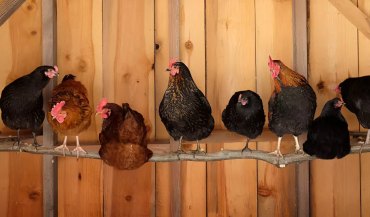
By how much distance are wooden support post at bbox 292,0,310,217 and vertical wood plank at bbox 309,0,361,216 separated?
0.13m

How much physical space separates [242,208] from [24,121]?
134 centimetres

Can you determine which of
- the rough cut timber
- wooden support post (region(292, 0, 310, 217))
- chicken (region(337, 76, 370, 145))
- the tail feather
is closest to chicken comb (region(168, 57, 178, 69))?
the tail feather

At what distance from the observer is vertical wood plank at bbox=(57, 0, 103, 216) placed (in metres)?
2.40

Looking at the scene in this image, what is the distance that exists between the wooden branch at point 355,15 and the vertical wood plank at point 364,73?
0.16 m

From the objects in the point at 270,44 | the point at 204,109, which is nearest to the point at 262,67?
the point at 270,44

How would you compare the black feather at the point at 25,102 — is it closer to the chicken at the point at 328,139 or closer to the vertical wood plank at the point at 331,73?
the chicken at the point at 328,139

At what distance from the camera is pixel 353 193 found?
238 cm

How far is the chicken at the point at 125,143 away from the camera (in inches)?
78.0

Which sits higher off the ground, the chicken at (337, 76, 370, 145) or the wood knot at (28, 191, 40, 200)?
the chicken at (337, 76, 370, 145)

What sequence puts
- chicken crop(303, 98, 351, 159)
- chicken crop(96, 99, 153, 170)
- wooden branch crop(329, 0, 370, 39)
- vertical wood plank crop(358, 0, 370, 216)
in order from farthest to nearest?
vertical wood plank crop(358, 0, 370, 216) < wooden branch crop(329, 0, 370, 39) < chicken crop(96, 99, 153, 170) < chicken crop(303, 98, 351, 159)

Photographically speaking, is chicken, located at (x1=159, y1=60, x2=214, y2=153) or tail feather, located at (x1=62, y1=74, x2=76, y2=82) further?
tail feather, located at (x1=62, y1=74, x2=76, y2=82)

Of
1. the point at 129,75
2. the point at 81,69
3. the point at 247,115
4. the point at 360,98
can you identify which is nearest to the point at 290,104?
the point at 247,115

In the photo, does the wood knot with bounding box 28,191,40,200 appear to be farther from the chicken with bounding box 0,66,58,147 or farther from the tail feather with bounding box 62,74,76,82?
the tail feather with bounding box 62,74,76,82

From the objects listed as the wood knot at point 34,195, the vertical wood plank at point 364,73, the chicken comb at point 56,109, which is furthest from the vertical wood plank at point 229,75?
the wood knot at point 34,195
